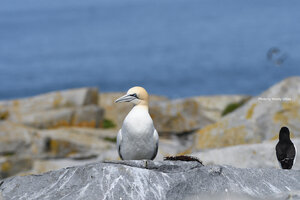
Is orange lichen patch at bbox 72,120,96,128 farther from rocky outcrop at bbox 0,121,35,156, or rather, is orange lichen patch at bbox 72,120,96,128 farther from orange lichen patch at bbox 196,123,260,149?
orange lichen patch at bbox 196,123,260,149

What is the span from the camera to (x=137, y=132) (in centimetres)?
1082

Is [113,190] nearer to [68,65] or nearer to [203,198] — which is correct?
[203,198]

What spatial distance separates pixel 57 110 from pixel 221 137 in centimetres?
1109

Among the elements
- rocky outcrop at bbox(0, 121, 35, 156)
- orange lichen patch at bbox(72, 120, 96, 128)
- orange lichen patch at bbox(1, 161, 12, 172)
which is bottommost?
orange lichen patch at bbox(1, 161, 12, 172)

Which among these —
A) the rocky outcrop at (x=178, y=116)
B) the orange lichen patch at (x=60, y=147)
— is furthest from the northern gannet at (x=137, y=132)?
the rocky outcrop at (x=178, y=116)

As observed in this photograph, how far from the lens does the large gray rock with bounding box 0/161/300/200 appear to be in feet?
29.8

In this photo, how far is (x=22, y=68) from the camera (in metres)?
101

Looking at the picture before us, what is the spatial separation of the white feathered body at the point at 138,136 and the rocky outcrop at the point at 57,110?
1557 centimetres

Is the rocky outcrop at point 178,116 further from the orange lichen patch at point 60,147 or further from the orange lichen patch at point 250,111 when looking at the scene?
the orange lichen patch at point 250,111

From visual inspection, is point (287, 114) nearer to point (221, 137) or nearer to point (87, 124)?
point (221, 137)

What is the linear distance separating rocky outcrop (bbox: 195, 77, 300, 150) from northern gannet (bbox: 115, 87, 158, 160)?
713 centimetres

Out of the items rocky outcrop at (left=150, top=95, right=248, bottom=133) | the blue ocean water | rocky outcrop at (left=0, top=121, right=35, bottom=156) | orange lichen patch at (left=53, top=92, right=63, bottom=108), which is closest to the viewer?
rocky outcrop at (left=0, top=121, right=35, bottom=156)

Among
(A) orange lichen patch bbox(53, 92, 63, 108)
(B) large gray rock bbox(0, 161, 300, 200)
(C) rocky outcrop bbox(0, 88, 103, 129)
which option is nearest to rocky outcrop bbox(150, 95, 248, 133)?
(C) rocky outcrop bbox(0, 88, 103, 129)

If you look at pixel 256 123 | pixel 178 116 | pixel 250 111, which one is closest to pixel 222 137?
pixel 256 123
